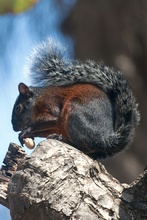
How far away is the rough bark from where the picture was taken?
288 centimetres

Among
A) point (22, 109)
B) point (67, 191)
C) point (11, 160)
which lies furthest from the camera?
point (22, 109)

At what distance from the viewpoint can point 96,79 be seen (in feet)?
14.5

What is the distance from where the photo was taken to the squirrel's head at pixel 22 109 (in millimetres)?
5016

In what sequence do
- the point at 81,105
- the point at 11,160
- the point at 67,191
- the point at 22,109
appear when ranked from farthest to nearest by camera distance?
the point at 22,109, the point at 81,105, the point at 11,160, the point at 67,191

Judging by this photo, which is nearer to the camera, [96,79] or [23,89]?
[96,79]

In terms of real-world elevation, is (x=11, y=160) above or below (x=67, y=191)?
above

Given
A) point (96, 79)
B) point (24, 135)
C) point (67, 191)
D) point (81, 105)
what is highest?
point (96, 79)

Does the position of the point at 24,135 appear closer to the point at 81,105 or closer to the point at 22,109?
the point at 81,105

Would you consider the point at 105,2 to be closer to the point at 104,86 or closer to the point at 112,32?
the point at 112,32

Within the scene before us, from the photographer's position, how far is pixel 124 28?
523 cm

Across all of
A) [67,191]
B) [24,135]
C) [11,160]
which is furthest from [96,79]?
[67,191]

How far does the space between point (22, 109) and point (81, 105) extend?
83 cm

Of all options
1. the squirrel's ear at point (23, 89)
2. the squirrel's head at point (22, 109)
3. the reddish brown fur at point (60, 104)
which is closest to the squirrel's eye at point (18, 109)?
the squirrel's head at point (22, 109)

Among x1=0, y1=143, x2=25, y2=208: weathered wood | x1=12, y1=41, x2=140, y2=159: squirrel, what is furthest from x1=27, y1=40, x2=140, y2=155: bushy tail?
x1=0, y1=143, x2=25, y2=208: weathered wood
